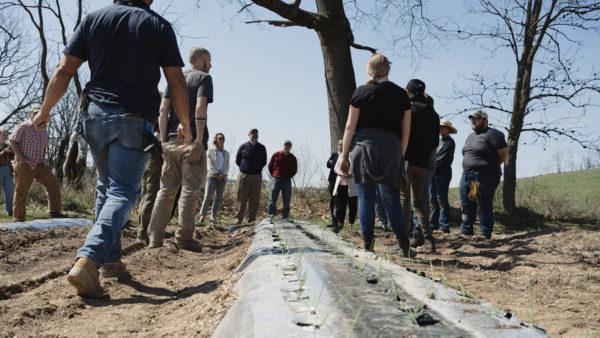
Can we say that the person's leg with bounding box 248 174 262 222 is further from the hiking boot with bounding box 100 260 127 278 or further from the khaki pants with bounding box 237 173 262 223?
the hiking boot with bounding box 100 260 127 278

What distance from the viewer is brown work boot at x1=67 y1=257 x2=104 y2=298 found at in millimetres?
2906

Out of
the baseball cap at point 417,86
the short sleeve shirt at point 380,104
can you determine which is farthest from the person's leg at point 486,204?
the short sleeve shirt at point 380,104

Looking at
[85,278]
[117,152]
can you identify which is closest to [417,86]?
[117,152]

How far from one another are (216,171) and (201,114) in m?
5.60

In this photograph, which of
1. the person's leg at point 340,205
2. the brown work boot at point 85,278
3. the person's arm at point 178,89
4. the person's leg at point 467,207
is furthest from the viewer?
the person's leg at point 340,205

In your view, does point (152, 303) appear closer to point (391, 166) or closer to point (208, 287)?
point (208, 287)

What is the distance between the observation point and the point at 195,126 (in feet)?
17.6

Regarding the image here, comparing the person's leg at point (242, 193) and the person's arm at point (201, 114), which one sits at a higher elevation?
the person's arm at point (201, 114)

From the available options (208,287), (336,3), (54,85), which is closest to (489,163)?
(336,3)

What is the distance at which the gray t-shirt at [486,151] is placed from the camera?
7.45 m

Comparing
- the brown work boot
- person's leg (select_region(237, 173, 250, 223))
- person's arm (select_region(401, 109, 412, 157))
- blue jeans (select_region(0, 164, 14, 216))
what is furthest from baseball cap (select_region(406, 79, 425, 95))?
blue jeans (select_region(0, 164, 14, 216))

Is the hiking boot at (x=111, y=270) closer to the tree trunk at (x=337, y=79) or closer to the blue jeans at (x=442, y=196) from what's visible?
the blue jeans at (x=442, y=196)

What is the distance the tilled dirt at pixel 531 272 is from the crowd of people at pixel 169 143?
0.49m

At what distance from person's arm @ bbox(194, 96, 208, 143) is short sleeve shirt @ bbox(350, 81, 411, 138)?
1.45m
